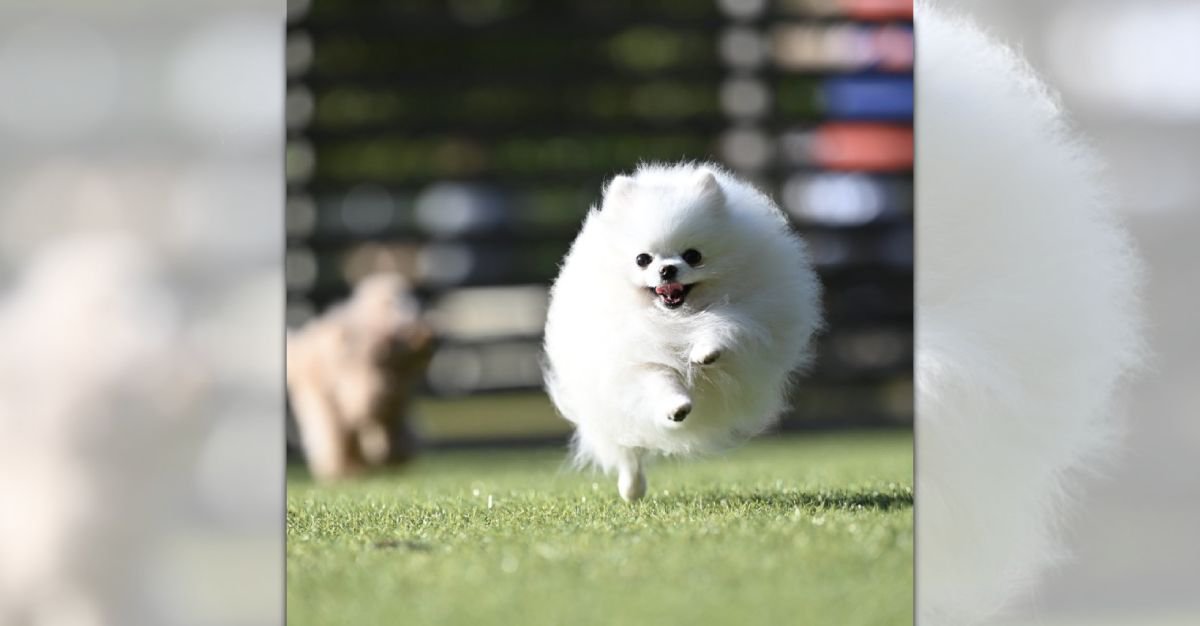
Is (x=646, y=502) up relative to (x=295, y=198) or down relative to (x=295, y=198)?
down

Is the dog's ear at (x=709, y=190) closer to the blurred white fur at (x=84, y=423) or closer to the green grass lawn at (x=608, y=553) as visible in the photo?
the green grass lawn at (x=608, y=553)

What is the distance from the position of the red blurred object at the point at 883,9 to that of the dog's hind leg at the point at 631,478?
68.7 inches

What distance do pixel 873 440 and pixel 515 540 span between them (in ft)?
5.76

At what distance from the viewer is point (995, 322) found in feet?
13.4

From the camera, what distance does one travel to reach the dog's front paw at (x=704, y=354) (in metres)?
3.61

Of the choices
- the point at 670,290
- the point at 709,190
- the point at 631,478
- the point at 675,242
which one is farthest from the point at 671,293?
the point at 631,478

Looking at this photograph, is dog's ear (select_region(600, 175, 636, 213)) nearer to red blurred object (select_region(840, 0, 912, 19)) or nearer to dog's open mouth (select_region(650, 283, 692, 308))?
dog's open mouth (select_region(650, 283, 692, 308))

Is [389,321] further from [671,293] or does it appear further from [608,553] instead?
[608,553]

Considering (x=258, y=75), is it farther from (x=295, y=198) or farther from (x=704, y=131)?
(x=704, y=131)

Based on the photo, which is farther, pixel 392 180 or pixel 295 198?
pixel 392 180

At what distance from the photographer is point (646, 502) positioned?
4.09 meters

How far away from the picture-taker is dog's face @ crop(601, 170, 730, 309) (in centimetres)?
371

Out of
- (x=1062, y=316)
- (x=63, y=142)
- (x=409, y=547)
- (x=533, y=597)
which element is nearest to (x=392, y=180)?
(x=63, y=142)

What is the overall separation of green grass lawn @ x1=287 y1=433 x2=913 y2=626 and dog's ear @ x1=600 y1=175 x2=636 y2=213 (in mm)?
902
